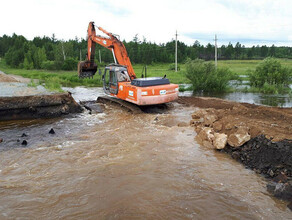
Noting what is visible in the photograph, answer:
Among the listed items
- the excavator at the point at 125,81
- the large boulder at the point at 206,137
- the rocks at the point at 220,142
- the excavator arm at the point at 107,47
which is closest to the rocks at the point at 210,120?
the large boulder at the point at 206,137

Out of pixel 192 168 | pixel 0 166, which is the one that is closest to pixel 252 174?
pixel 192 168

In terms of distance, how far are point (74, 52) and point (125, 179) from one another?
184 ft

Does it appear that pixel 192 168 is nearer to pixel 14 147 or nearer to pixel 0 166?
pixel 0 166

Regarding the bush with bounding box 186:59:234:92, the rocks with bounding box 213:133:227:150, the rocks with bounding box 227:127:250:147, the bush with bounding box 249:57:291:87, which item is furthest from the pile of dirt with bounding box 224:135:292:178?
the bush with bounding box 249:57:291:87

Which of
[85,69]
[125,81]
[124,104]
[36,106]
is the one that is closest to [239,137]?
[124,104]

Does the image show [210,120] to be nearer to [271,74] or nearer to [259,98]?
[259,98]

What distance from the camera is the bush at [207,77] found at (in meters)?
17.8

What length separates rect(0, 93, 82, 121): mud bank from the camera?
10.8 meters

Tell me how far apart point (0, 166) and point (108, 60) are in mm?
50752

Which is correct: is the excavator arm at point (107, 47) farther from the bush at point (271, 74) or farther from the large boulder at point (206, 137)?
the bush at point (271, 74)

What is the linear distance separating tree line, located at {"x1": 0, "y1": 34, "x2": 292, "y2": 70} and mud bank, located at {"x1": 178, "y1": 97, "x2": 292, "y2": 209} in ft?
93.3

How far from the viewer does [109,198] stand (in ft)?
16.3

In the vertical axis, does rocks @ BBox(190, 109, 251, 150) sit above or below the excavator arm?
below

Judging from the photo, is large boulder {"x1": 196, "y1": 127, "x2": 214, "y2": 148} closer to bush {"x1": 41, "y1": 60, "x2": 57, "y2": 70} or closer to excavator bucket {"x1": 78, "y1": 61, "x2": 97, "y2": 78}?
excavator bucket {"x1": 78, "y1": 61, "x2": 97, "y2": 78}
